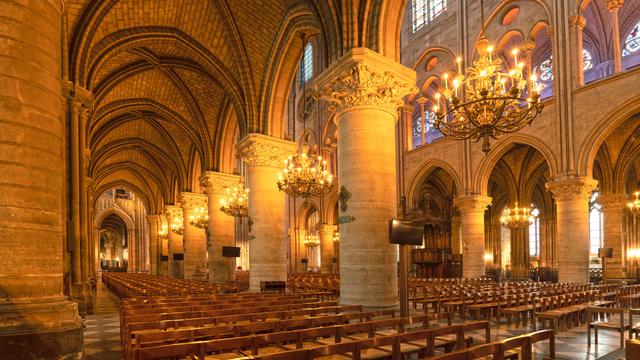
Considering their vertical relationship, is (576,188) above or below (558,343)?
above

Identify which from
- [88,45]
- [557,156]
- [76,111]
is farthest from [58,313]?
[557,156]

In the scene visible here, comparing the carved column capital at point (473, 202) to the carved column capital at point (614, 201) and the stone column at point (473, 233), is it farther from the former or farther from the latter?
the carved column capital at point (614, 201)

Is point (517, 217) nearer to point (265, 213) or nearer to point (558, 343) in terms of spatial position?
point (265, 213)

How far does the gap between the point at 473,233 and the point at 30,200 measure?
19.8 metres

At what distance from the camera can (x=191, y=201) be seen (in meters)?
27.7

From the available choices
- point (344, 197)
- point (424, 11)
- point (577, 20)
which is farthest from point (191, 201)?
point (577, 20)

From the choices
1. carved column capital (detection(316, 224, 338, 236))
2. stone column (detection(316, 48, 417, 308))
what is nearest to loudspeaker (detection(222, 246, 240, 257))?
stone column (detection(316, 48, 417, 308))

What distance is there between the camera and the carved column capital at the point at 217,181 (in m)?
22.3

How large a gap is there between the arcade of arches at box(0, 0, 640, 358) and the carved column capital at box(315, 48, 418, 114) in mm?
38

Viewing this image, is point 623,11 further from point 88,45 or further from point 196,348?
point 196,348

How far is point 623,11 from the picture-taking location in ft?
80.3

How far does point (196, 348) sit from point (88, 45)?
13.3 meters

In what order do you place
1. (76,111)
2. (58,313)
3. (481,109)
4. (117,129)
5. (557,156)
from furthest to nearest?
(117,129)
(557,156)
(76,111)
(481,109)
(58,313)

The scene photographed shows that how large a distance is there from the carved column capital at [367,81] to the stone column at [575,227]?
10446mm
